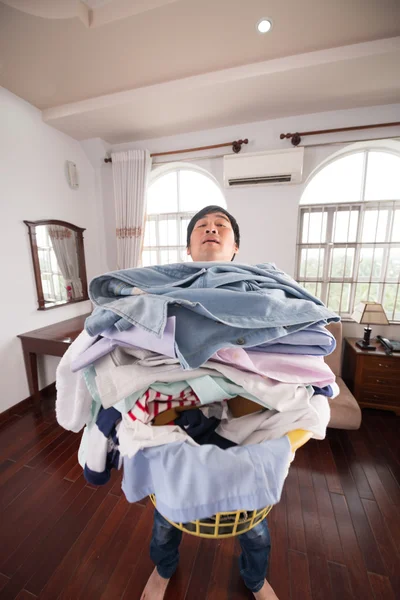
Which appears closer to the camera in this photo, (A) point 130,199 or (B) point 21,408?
(B) point 21,408

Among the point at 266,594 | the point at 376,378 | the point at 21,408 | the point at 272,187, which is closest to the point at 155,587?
the point at 266,594

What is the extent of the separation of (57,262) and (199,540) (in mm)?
2448

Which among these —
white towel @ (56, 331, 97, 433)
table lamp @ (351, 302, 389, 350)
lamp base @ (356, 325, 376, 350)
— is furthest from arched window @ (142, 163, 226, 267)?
white towel @ (56, 331, 97, 433)

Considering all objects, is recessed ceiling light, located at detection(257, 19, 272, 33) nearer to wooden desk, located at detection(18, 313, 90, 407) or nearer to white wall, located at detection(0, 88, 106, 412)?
white wall, located at detection(0, 88, 106, 412)

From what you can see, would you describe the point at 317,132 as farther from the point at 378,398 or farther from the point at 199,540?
the point at 199,540

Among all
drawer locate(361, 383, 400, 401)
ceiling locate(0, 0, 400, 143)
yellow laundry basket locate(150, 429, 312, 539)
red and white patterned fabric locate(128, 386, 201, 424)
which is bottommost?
drawer locate(361, 383, 400, 401)

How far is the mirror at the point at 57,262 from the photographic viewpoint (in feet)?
7.05

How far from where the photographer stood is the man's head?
0.87 meters

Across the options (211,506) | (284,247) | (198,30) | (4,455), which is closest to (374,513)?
(211,506)

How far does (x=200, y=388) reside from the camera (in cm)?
45

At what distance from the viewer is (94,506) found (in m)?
1.29

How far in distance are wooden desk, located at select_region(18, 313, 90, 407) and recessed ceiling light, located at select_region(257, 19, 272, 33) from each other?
2425 millimetres

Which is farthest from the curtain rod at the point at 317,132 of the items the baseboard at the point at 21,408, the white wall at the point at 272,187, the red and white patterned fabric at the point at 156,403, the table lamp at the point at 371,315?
the baseboard at the point at 21,408

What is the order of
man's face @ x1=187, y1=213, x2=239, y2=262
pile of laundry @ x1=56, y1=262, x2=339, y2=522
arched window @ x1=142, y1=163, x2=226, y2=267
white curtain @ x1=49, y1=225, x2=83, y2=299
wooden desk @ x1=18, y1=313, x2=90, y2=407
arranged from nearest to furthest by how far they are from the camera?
pile of laundry @ x1=56, y1=262, x2=339, y2=522 < man's face @ x1=187, y1=213, x2=239, y2=262 < wooden desk @ x1=18, y1=313, x2=90, y2=407 < white curtain @ x1=49, y1=225, x2=83, y2=299 < arched window @ x1=142, y1=163, x2=226, y2=267
